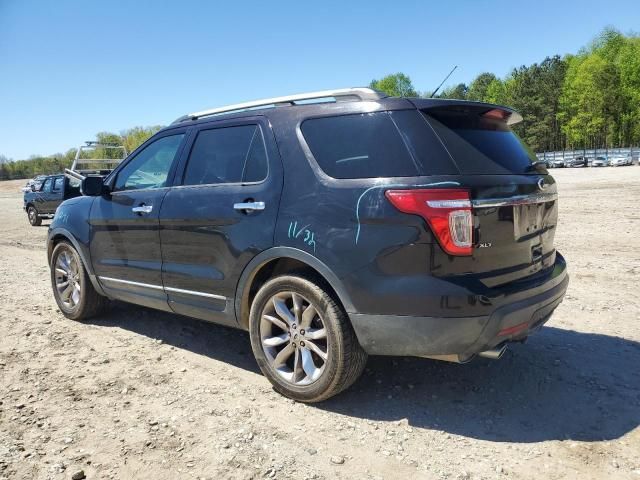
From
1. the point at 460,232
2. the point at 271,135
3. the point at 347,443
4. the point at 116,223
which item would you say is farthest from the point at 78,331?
the point at 460,232

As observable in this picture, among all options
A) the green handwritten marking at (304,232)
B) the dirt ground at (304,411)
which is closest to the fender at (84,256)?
the dirt ground at (304,411)

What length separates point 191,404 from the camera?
3.32 meters

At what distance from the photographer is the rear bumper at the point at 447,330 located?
8.93ft

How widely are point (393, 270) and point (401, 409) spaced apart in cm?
102

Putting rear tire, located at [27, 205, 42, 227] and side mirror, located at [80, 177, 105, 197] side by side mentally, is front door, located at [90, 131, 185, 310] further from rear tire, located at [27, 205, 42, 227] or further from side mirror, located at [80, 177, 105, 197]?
rear tire, located at [27, 205, 42, 227]

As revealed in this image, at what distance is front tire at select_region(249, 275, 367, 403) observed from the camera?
3031 millimetres

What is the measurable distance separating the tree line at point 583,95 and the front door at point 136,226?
6100cm

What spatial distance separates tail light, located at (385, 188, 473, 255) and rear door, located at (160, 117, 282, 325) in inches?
41.2

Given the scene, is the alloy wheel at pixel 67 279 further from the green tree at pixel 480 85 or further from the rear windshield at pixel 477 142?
the green tree at pixel 480 85

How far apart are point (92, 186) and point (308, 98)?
237cm

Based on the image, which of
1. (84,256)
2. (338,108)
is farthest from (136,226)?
(338,108)

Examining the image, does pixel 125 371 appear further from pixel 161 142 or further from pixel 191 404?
pixel 161 142

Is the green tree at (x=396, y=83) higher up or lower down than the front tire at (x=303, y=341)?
higher up

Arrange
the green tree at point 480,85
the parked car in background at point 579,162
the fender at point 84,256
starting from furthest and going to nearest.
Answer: the green tree at point 480,85, the parked car in background at point 579,162, the fender at point 84,256
